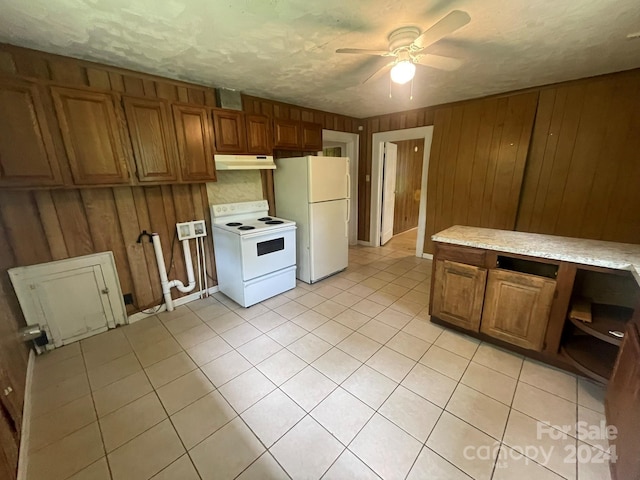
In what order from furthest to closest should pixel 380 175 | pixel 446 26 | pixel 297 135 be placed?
pixel 380 175
pixel 297 135
pixel 446 26

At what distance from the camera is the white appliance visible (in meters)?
2.72

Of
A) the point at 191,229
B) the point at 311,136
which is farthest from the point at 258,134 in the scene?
the point at 191,229

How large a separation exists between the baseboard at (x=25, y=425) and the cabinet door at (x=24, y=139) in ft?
4.69

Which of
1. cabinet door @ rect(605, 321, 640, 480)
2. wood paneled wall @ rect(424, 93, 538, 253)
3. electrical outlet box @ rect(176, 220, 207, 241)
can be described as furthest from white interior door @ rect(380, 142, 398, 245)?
cabinet door @ rect(605, 321, 640, 480)

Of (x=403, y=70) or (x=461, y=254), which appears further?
(x=461, y=254)

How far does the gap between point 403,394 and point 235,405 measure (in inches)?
45.0

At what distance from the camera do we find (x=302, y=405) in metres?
1.64

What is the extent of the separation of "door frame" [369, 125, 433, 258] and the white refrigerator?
4.38ft

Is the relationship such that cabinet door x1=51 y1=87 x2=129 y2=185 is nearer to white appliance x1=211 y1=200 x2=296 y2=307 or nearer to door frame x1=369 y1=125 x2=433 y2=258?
white appliance x1=211 y1=200 x2=296 y2=307

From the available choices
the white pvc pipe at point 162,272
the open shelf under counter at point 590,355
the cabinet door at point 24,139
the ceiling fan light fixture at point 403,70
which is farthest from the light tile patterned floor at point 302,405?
the ceiling fan light fixture at point 403,70

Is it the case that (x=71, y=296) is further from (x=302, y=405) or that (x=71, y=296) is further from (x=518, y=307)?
(x=518, y=307)

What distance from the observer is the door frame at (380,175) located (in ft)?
13.0

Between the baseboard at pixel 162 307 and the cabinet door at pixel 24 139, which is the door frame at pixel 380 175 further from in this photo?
the cabinet door at pixel 24 139

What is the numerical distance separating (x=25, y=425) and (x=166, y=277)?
1.41 meters
